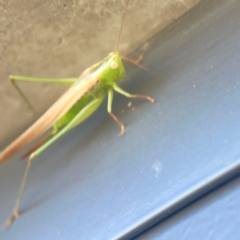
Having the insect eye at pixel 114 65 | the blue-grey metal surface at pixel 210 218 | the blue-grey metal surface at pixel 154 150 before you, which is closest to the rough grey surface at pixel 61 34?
the blue-grey metal surface at pixel 154 150

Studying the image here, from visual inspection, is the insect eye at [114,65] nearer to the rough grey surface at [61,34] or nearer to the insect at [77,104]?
the insect at [77,104]

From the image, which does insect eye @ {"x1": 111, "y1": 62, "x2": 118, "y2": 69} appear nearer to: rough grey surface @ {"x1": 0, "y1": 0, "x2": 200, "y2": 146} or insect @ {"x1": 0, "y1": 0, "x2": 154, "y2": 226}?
insect @ {"x1": 0, "y1": 0, "x2": 154, "y2": 226}

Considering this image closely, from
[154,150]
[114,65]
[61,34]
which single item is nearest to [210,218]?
[154,150]

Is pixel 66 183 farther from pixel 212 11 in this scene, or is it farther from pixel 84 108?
pixel 212 11

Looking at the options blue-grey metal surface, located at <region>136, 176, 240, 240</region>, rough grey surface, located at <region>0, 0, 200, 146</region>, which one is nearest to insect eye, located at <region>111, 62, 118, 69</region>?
rough grey surface, located at <region>0, 0, 200, 146</region>

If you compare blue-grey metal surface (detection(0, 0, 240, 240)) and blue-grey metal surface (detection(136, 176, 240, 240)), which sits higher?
blue-grey metal surface (detection(0, 0, 240, 240))

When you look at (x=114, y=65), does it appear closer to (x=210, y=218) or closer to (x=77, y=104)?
(x=77, y=104)

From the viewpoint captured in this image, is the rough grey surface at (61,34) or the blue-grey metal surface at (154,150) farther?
the rough grey surface at (61,34)
